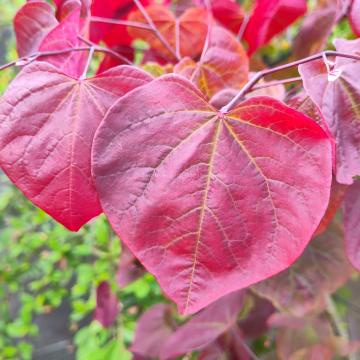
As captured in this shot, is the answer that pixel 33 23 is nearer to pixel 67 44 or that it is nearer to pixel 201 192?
pixel 67 44

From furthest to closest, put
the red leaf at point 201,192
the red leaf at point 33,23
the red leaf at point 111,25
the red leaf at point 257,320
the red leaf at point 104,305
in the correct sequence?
1. the red leaf at point 257,320
2. the red leaf at point 104,305
3. the red leaf at point 111,25
4. the red leaf at point 33,23
5. the red leaf at point 201,192

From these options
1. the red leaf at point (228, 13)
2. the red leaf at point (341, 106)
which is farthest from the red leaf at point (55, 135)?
the red leaf at point (228, 13)

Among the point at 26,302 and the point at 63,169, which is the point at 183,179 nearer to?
the point at 63,169

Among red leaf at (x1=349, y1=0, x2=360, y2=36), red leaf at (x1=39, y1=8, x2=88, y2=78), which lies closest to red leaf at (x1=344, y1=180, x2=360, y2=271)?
red leaf at (x1=349, y1=0, x2=360, y2=36)

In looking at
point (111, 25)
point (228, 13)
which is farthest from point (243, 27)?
point (111, 25)

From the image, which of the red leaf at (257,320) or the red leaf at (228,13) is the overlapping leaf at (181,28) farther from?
the red leaf at (257,320)

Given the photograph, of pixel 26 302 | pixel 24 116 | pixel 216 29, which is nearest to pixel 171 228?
pixel 24 116
